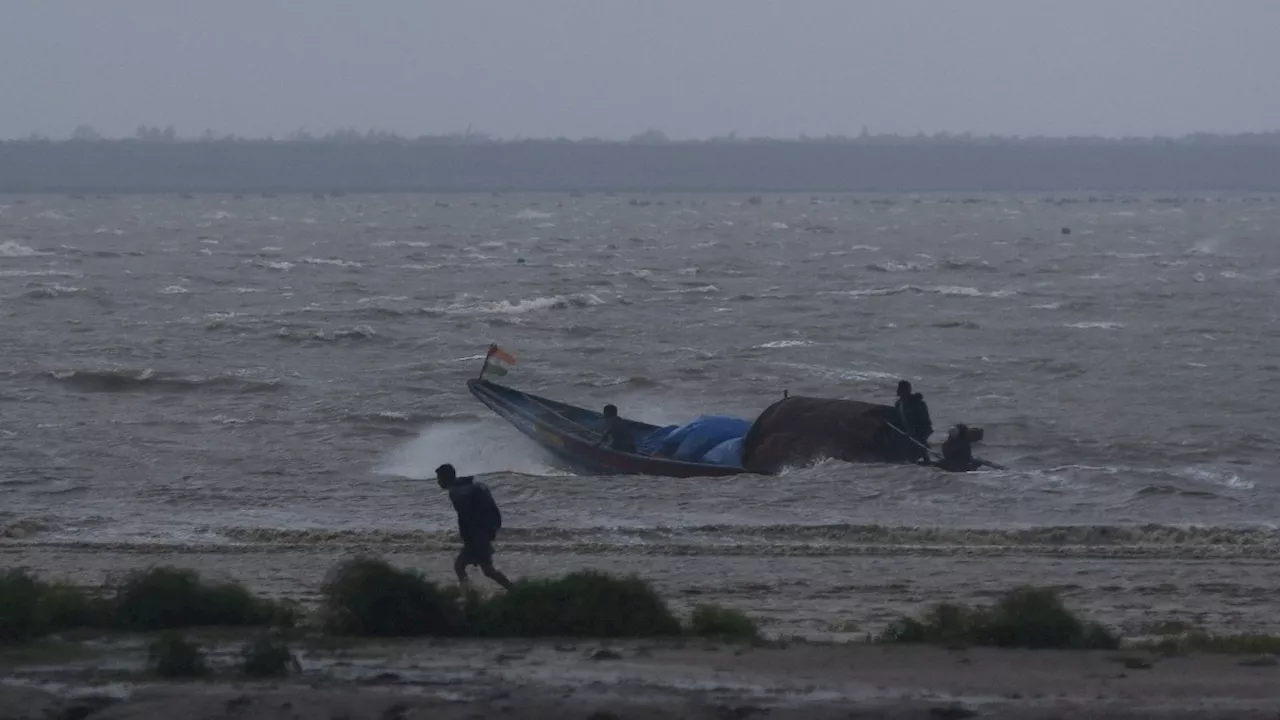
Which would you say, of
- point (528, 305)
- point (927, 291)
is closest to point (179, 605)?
point (528, 305)

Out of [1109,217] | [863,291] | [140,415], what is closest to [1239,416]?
[140,415]

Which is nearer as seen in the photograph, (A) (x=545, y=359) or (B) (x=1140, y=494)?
(B) (x=1140, y=494)

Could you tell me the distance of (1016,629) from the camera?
905cm

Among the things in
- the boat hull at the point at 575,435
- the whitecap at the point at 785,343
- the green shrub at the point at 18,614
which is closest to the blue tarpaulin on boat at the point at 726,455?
the boat hull at the point at 575,435

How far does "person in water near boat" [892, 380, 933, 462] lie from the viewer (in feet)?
57.5

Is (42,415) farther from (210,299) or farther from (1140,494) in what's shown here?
(210,299)

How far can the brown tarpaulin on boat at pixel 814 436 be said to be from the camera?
1745 centimetres

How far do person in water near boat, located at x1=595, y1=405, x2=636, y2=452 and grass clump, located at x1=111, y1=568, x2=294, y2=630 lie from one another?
869cm

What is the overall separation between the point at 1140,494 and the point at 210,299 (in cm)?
2803

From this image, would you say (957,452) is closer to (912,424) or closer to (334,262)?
(912,424)

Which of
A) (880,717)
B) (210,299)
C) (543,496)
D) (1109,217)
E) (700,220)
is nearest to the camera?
(880,717)

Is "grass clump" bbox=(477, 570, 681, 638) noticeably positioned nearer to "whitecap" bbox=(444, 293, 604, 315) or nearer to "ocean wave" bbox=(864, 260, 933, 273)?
"whitecap" bbox=(444, 293, 604, 315)

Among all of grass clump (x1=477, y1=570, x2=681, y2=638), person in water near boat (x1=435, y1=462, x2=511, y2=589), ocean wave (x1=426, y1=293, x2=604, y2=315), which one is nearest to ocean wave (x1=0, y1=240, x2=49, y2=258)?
A: ocean wave (x1=426, y1=293, x2=604, y2=315)

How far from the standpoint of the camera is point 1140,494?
16703 millimetres
